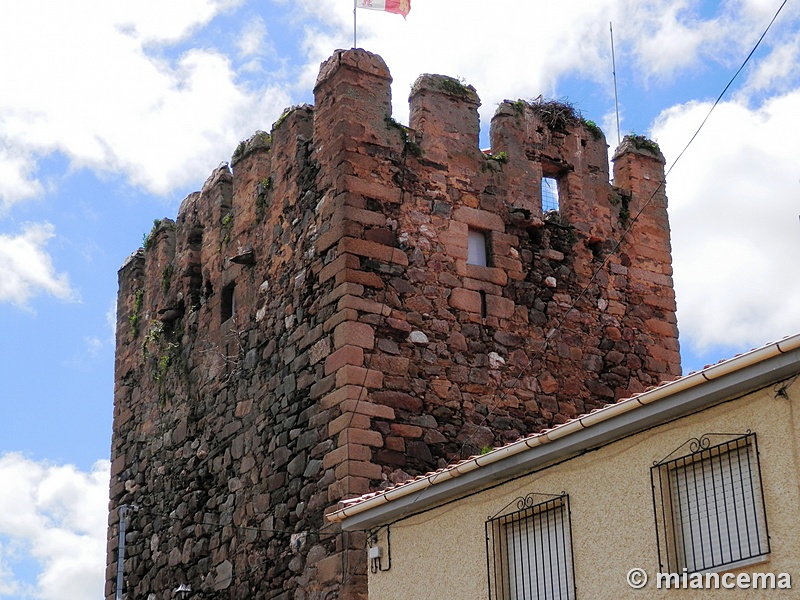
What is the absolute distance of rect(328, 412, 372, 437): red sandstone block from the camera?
45.1 feet

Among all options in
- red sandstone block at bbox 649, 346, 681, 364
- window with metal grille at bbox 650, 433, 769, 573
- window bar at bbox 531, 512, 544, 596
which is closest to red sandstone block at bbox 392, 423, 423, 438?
window bar at bbox 531, 512, 544, 596

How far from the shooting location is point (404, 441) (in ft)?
46.0

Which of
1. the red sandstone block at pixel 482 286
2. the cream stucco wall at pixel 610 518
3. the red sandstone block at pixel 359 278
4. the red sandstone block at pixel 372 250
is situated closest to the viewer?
the cream stucco wall at pixel 610 518

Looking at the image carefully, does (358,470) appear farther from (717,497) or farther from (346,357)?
(717,497)

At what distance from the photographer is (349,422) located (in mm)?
13727

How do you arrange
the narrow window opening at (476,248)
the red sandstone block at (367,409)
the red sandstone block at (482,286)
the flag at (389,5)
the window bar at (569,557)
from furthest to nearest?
the flag at (389,5) → the narrow window opening at (476,248) → the red sandstone block at (482,286) → the red sandstone block at (367,409) → the window bar at (569,557)

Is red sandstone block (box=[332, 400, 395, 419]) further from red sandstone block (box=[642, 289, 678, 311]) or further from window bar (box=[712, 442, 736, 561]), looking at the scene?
window bar (box=[712, 442, 736, 561])

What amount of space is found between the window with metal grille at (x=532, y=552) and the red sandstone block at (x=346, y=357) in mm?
3257

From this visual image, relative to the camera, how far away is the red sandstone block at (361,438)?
13672mm

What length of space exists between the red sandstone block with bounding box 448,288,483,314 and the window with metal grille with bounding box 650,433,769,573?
212 inches

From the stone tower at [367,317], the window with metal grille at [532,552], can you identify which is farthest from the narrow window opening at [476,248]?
the window with metal grille at [532,552]

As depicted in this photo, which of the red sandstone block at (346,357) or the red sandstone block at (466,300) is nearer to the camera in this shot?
the red sandstone block at (346,357)

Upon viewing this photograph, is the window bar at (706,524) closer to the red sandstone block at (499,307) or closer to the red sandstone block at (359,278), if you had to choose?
the red sandstone block at (359,278)

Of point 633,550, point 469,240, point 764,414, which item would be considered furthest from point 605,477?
point 469,240
